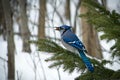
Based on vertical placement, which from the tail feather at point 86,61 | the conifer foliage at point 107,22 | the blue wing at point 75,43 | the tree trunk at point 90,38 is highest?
the conifer foliage at point 107,22

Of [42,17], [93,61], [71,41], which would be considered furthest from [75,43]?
[42,17]

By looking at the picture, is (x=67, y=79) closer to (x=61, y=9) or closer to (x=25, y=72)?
(x=25, y=72)

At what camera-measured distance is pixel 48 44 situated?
3221 mm

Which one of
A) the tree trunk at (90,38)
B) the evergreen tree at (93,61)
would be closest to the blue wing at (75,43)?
the evergreen tree at (93,61)

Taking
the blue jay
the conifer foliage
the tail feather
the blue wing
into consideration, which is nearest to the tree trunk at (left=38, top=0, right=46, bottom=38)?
the blue jay

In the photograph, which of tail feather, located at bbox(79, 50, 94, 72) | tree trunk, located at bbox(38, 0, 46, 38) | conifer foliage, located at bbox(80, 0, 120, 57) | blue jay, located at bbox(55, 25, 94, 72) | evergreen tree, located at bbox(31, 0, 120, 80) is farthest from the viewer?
tree trunk, located at bbox(38, 0, 46, 38)

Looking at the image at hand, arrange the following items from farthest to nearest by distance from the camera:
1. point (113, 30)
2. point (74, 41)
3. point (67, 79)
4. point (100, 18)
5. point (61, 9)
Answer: point (61, 9)
point (67, 79)
point (74, 41)
point (100, 18)
point (113, 30)

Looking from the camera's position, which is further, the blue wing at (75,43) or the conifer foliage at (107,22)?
the blue wing at (75,43)

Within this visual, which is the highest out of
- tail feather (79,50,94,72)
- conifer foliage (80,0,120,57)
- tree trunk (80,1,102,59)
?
conifer foliage (80,0,120,57)

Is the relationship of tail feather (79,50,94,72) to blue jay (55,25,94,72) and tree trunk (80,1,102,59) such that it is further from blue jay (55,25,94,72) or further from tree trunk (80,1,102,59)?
tree trunk (80,1,102,59)

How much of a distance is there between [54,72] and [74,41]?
3811mm

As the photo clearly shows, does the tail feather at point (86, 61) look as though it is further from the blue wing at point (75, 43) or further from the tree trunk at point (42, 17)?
the tree trunk at point (42, 17)

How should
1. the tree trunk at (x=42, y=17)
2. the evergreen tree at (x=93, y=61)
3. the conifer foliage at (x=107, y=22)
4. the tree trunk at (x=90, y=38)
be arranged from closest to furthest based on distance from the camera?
the conifer foliage at (x=107, y=22) → the evergreen tree at (x=93, y=61) → the tree trunk at (x=42, y=17) → the tree trunk at (x=90, y=38)

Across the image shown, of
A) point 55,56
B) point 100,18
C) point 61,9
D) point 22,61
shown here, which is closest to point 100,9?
point 100,18
